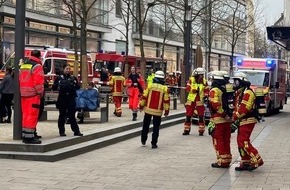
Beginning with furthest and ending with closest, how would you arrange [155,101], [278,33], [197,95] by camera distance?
[278,33]
[197,95]
[155,101]

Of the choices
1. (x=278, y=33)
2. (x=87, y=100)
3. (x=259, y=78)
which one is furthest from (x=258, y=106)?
(x=259, y=78)

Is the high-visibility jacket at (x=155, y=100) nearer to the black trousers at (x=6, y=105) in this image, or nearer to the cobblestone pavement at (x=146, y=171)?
the cobblestone pavement at (x=146, y=171)

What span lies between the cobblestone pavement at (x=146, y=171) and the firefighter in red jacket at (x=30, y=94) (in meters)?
0.73

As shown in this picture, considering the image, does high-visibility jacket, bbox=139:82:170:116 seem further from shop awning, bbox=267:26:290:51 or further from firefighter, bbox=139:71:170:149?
shop awning, bbox=267:26:290:51

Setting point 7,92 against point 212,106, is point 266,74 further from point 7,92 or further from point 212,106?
point 212,106

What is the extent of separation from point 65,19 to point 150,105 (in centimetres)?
2759

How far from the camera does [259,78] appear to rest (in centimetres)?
2662

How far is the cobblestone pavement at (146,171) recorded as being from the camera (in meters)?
8.81

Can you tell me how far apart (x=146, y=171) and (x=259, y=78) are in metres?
17.4

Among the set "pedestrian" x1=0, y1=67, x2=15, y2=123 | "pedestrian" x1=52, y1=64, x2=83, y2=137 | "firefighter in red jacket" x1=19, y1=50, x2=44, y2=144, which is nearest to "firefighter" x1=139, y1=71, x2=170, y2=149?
"pedestrian" x1=52, y1=64, x2=83, y2=137

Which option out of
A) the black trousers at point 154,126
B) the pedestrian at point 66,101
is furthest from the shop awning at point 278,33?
the pedestrian at point 66,101

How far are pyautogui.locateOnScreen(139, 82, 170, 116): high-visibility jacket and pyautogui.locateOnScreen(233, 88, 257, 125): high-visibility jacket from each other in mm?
3102

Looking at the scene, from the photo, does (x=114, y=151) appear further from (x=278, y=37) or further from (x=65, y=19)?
(x=65, y=19)

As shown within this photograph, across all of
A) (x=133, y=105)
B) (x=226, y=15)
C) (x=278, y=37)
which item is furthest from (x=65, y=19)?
(x=133, y=105)
